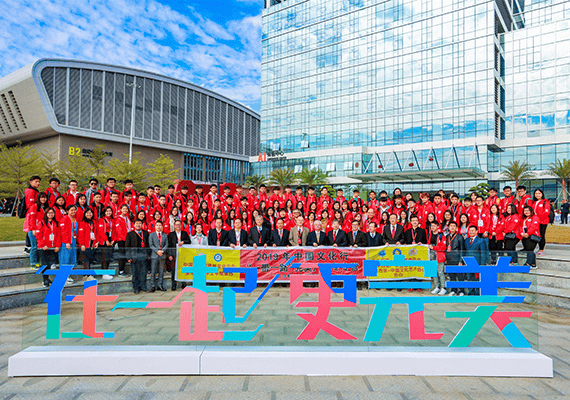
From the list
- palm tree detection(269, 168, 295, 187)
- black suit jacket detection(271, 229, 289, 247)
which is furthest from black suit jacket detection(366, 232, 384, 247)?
palm tree detection(269, 168, 295, 187)

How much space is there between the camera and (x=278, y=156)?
61188mm

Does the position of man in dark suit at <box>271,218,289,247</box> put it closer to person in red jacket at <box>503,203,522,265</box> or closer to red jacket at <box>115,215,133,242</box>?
red jacket at <box>115,215,133,242</box>

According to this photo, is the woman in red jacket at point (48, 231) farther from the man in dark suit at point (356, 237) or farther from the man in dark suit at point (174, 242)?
the man in dark suit at point (356, 237)

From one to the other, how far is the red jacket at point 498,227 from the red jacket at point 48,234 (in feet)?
34.2

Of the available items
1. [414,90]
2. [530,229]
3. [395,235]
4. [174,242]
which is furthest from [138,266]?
[414,90]

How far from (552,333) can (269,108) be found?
6188 centimetres

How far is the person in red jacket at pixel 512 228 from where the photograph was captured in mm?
8891

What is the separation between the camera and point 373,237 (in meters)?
8.94

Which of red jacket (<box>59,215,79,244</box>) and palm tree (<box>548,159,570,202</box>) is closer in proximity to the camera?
red jacket (<box>59,215,79,244</box>)

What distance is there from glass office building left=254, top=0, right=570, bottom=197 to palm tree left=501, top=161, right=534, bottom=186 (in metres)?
1.55

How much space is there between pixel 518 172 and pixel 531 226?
38375 millimetres

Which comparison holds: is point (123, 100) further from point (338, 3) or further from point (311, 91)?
point (338, 3)

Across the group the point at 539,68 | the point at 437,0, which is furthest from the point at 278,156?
the point at 539,68

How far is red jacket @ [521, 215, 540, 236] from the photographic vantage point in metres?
8.81
